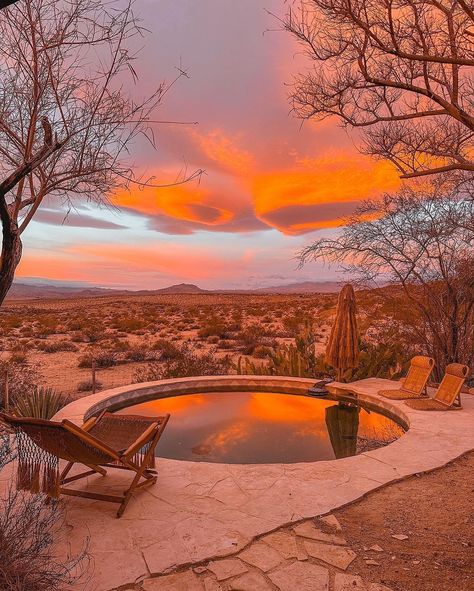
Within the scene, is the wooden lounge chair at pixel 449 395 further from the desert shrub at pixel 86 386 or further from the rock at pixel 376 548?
the desert shrub at pixel 86 386

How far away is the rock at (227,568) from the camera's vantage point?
3.24 m

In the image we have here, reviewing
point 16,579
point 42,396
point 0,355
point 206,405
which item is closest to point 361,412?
point 206,405

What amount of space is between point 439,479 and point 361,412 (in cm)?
361

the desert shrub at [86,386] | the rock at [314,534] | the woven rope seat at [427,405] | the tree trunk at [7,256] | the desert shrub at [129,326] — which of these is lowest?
the desert shrub at [86,386]

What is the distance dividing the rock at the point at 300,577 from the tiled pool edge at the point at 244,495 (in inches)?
17.5

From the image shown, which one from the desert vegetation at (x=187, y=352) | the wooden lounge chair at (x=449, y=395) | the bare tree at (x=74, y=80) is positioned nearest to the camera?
the bare tree at (x=74, y=80)

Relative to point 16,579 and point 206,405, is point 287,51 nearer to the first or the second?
point 206,405

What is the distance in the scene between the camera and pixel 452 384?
796 centimetres

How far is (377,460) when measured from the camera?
18.0 feet

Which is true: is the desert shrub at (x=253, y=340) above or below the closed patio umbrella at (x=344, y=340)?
below

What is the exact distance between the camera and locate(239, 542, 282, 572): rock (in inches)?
133

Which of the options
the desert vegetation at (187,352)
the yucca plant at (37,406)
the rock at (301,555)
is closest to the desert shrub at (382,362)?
the desert vegetation at (187,352)

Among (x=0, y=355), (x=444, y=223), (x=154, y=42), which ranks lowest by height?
(x=0, y=355)

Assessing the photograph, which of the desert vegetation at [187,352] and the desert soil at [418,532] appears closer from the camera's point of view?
the desert soil at [418,532]
